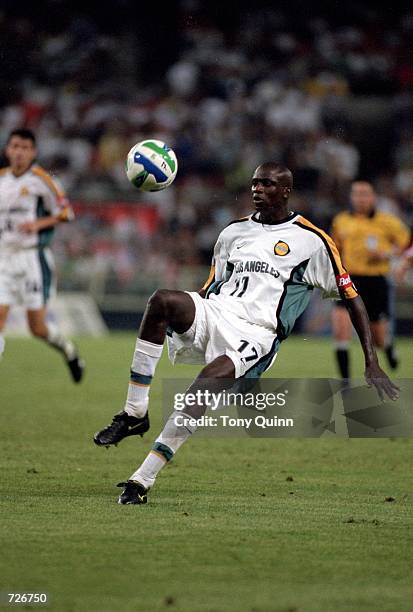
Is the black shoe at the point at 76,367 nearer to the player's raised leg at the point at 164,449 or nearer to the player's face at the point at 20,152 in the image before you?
the player's face at the point at 20,152

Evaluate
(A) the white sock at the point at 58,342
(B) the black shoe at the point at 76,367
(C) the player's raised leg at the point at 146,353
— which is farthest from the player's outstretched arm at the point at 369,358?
(B) the black shoe at the point at 76,367

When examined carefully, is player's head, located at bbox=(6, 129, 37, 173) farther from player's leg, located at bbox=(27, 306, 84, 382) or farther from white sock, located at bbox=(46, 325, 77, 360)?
white sock, located at bbox=(46, 325, 77, 360)

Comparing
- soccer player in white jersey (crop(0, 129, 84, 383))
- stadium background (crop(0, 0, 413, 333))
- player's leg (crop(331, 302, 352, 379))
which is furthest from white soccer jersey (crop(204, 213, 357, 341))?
stadium background (crop(0, 0, 413, 333))

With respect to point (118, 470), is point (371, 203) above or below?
above

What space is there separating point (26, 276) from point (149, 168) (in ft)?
16.0

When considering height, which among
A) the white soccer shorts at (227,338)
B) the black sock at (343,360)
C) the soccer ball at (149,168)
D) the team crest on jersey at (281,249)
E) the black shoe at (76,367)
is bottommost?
the white soccer shorts at (227,338)

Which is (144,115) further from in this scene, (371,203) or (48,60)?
(371,203)

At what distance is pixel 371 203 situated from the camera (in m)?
14.0

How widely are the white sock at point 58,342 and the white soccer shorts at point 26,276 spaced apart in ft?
1.32

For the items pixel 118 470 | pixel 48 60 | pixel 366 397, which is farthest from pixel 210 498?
pixel 48 60

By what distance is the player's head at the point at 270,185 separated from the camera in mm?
7109

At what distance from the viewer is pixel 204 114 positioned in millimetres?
26406

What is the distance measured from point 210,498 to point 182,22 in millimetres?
22948

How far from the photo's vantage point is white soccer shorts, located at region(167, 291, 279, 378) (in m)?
6.84
